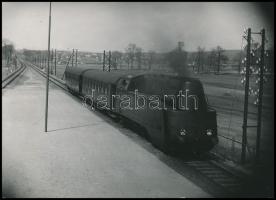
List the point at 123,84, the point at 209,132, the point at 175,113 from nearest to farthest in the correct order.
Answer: the point at 175,113 → the point at 209,132 → the point at 123,84

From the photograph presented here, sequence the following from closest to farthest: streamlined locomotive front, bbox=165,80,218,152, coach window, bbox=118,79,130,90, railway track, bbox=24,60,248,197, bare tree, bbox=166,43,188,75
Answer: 1. railway track, bbox=24,60,248,197
2. streamlined locomotive front, bbox=165,80,218,152
3. bare tree, bbox=166,43,188,75
4. coach window, bbox=118,79,130,90

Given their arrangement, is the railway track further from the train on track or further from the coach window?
the coach window

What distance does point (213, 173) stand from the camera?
11.0 m

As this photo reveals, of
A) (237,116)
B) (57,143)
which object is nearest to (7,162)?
(57,143)

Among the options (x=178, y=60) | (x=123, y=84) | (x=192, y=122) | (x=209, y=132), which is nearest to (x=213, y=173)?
(x=209, y=132)

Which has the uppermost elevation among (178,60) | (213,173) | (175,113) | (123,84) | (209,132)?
(178,60)

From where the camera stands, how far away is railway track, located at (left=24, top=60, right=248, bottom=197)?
376 inches

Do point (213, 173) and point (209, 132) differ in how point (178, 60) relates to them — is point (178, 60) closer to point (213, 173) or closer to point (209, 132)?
point (209, 132)

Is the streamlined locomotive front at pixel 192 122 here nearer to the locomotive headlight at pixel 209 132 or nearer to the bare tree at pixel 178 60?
the locomotive headlight at pixel 209 132

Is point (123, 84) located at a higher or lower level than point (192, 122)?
higher

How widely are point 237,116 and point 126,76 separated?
10641 mm

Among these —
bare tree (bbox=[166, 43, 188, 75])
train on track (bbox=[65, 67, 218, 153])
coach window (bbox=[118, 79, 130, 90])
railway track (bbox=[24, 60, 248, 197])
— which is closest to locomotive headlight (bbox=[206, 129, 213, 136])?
train on track (bbox=[65, 67, 218, 153])

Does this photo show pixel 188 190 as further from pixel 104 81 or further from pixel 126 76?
pixel 104 81

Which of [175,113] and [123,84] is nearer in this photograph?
[175,113]
